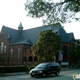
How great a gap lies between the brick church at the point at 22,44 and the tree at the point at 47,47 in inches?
745

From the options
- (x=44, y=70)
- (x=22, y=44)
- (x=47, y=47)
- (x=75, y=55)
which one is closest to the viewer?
(x=44, y=70)

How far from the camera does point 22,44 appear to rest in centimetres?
7200

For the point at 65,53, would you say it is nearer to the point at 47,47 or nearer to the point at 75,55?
the point at 75,55

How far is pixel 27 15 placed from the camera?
448 inches

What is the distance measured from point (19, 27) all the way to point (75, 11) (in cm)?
7766

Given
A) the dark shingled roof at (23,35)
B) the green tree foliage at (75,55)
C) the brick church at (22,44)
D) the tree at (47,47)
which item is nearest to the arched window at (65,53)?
the brick church at (22,44)

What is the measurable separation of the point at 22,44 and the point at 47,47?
26.1 m

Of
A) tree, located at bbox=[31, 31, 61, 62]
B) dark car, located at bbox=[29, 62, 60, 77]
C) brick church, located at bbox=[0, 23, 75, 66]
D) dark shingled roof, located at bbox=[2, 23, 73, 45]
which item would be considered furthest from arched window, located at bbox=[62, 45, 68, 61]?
dark car, located at bbox=[29, 62, 60, 77]

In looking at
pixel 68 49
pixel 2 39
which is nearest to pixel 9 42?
pixel 2 39

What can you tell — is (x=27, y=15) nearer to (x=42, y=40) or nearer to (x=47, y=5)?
(x=47, y=5)

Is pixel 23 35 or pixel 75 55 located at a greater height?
pixel 23 35

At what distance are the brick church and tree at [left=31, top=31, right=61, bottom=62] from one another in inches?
745

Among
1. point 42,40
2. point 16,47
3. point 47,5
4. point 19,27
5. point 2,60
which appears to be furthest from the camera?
point 19,27

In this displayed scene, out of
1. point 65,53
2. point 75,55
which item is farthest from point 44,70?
point 65,53
